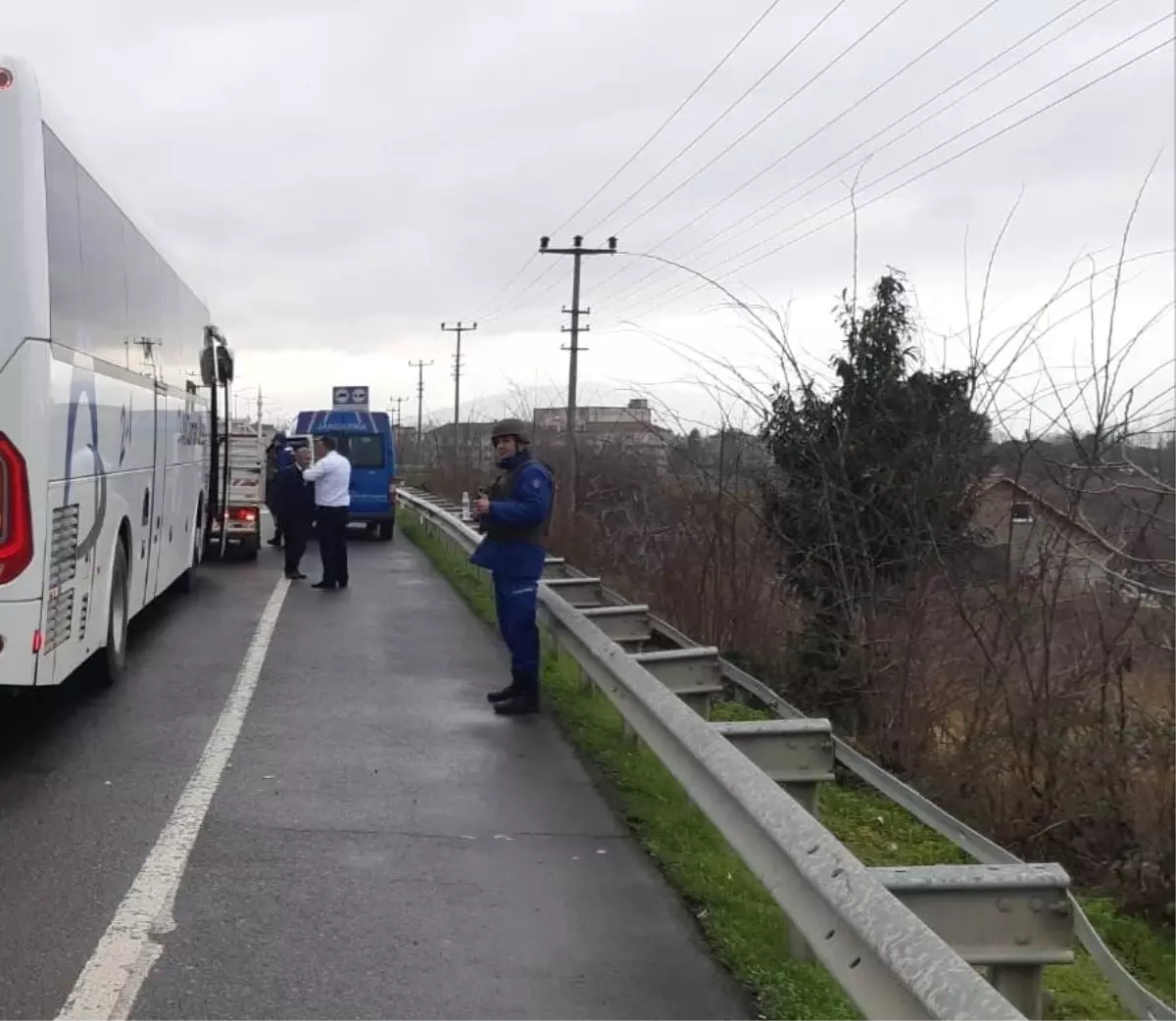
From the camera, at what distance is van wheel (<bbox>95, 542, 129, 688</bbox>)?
872cm

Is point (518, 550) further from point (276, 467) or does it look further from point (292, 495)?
point (276, 467)

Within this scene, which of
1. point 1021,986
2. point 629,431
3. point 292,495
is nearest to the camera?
point 1021,986

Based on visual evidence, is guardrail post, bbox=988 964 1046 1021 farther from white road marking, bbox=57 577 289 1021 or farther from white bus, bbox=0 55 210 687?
white bus, bbox=0 55 210 687

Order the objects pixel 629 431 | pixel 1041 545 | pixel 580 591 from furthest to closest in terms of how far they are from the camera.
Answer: pixel 629 431
pixel 580 591
pixel 1041 545

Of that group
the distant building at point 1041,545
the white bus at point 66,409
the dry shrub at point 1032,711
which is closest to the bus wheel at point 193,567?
the white bus at point 66,409

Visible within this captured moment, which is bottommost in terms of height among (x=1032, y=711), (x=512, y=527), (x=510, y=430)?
(x=1032, y=711)

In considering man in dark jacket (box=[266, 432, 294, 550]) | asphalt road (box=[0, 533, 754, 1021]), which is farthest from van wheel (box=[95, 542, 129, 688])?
man in dark jacket (box=[266, 432, 294, 550])

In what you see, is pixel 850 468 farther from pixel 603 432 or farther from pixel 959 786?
pixel 603 432

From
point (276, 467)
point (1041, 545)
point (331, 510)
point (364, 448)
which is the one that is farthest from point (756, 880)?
point (364, 448)

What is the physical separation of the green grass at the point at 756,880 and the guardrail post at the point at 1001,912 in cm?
82

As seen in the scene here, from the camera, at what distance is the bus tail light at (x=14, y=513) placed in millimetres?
6035

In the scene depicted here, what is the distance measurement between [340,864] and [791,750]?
6.29 feet

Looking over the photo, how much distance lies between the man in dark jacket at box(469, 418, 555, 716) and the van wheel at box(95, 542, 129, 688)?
240 centimetres

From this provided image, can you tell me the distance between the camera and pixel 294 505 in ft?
52.3
